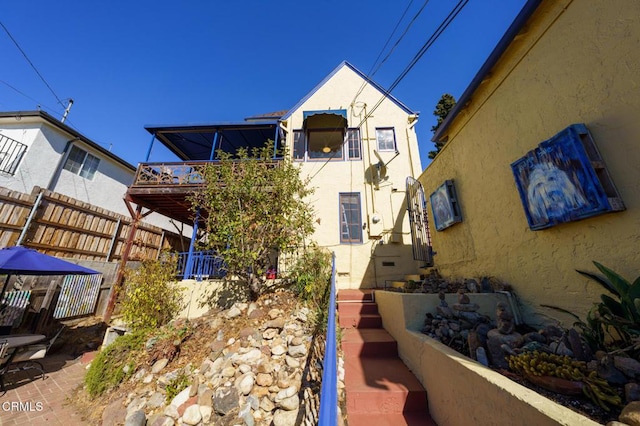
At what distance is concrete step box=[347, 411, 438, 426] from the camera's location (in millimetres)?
2166

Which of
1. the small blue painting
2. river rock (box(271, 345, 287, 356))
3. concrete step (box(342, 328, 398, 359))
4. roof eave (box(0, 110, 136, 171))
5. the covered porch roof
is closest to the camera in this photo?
the small blue painting

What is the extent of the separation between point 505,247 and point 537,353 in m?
1.95

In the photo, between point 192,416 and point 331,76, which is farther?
point 331,76

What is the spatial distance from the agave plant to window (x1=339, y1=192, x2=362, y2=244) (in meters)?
5.60

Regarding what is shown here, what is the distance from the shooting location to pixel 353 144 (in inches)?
345

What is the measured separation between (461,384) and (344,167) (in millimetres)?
7276

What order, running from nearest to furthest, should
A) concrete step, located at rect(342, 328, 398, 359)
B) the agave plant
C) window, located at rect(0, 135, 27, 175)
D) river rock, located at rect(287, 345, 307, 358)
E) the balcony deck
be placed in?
the agave plant → concrete step, located at rect(342, 328, 398, 359) → river rock, located at rect(287, 345, 307, 358) → the balcony deck → window, located at rect(0, 135, 27, 175)

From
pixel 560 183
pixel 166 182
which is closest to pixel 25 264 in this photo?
pixel 166 182

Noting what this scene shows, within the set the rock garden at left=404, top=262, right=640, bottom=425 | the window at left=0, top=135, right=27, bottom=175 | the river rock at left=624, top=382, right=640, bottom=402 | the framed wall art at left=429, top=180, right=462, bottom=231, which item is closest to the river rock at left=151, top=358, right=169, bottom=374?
the rock garden at left=404, top=262, right=640, bottom=425

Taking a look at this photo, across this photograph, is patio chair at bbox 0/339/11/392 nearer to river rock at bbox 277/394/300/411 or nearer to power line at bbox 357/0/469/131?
river rock at bbox 277/394/300/411

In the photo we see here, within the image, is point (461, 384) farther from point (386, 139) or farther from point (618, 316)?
point (386, 139)

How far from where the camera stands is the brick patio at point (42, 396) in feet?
11.2

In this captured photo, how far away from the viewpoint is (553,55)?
276 centimetres

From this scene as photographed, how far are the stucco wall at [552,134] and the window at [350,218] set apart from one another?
11.8 feet
